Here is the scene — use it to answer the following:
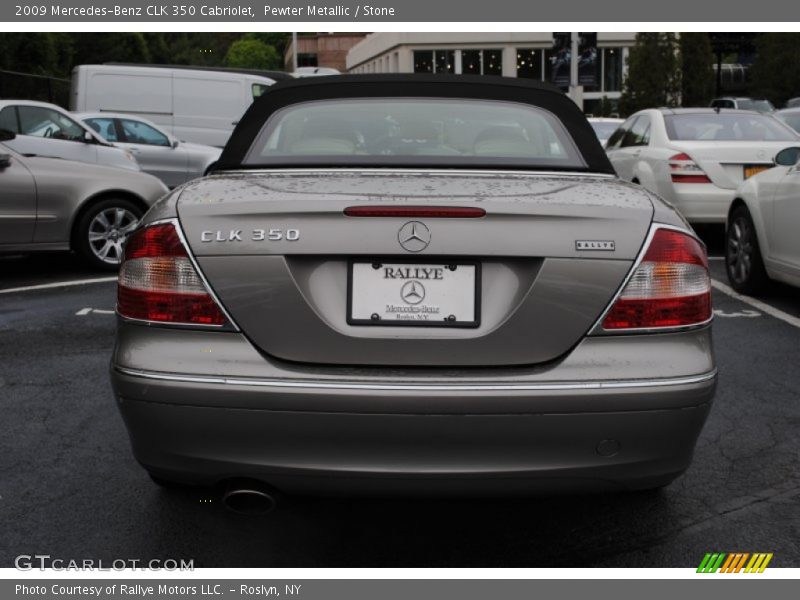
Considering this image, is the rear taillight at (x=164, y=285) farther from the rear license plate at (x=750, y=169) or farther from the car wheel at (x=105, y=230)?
the rear license plate at (x=750, y=169)

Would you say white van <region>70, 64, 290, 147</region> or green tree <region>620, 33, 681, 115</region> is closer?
white van <region>70, 64, 290, 147</region>

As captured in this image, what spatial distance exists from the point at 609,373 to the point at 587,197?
1.83ft

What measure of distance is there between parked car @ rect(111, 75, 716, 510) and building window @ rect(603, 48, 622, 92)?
6660 cm

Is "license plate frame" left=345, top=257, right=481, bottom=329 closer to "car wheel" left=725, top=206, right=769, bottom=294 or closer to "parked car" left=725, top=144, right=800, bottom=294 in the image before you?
"parked car" left=725, top=144, right=800, bottom=294

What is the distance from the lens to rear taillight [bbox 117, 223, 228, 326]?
9.55ft

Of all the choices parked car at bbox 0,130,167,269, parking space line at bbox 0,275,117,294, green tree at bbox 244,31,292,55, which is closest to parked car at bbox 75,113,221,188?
parked car at bbox 0,130,167,269

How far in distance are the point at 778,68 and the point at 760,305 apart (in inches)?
1869

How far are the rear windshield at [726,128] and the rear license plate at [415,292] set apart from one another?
8.52 meters

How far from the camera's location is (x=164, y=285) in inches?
116

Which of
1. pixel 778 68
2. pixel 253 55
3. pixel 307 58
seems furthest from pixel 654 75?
pixel 253 55

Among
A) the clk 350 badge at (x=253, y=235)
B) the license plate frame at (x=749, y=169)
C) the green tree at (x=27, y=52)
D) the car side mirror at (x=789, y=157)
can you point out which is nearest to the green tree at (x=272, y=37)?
the green tree at (x=27, y=52)

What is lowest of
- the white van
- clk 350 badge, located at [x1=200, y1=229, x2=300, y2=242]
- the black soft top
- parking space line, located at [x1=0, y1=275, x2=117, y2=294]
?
parking space line, located at [x1=0, y1=275, x2=117, y2=294]
